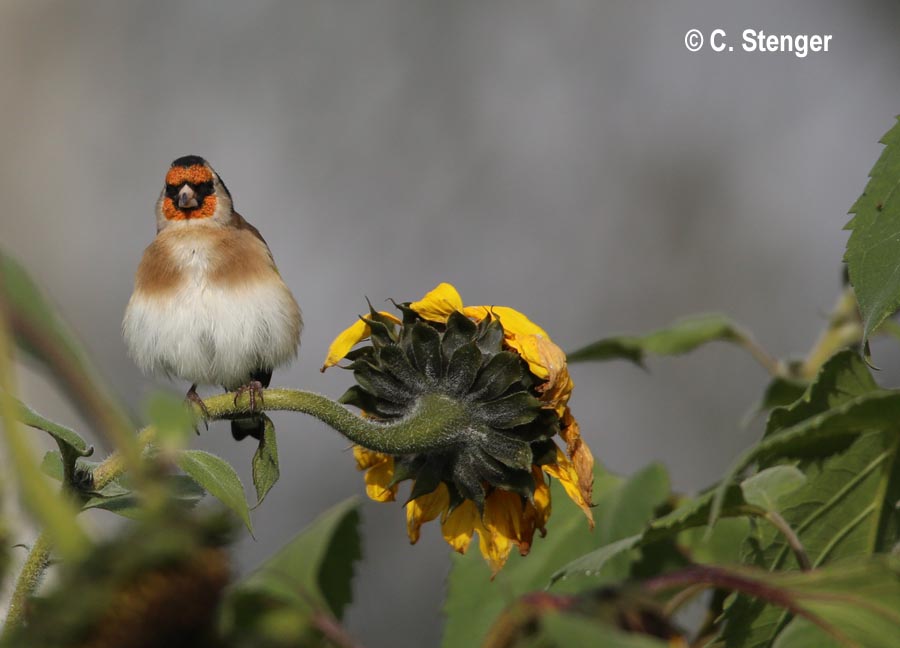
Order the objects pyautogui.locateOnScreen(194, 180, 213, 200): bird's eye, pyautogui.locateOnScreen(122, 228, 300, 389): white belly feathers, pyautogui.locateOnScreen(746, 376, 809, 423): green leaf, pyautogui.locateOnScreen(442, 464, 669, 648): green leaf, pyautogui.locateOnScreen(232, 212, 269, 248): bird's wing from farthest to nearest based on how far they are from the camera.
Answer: pyautogui.locateOnScreen(194, 180, 213, 200): bird's eye → pyautogui.locateOnScreen(232, 212, 269, 248): bird's wing → pyautogui.locateOnScreen(122, 228, 300, 389): white belly feathers → pyautogui.locateOnScreen(746, 376, 809, 423): green leaf → pyautogui.locateOnScreen(442, 464, 669, 648): green leaf

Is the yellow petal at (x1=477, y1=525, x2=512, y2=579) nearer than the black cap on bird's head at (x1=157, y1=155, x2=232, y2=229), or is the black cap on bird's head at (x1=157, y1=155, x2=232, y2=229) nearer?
the yellow petal at (x1=477, y1=525, x2=512, y2=579)

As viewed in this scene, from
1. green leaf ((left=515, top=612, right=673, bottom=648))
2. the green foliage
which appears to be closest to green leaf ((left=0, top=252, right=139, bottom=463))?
the green foliage

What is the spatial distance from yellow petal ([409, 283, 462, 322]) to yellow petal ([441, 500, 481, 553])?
0.50 ft

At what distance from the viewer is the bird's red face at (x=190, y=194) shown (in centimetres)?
238

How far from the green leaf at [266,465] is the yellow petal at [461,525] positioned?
0.15m

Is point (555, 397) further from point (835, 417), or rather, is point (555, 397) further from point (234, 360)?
point (234, 360)

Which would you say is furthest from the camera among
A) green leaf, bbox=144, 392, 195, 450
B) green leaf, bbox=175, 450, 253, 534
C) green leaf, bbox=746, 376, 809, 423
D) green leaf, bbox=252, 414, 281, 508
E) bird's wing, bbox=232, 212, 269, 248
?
bird's wing, bbox=232, 212, 269, 248

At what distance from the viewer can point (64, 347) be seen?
12.8 inches

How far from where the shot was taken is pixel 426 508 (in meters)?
0.92

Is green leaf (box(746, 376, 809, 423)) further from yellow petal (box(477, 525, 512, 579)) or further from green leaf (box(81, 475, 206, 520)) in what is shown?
green leaf (box(81, 475, 206, 520))

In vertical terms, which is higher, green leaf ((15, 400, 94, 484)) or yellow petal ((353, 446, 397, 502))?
green leaf ((15, 400, 94, 484))

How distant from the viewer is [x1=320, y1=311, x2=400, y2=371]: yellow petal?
90cm

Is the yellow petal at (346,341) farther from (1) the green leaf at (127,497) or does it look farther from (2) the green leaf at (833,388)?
(2) the green leaf at (833,388)

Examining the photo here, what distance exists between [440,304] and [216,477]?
0.27 metres
